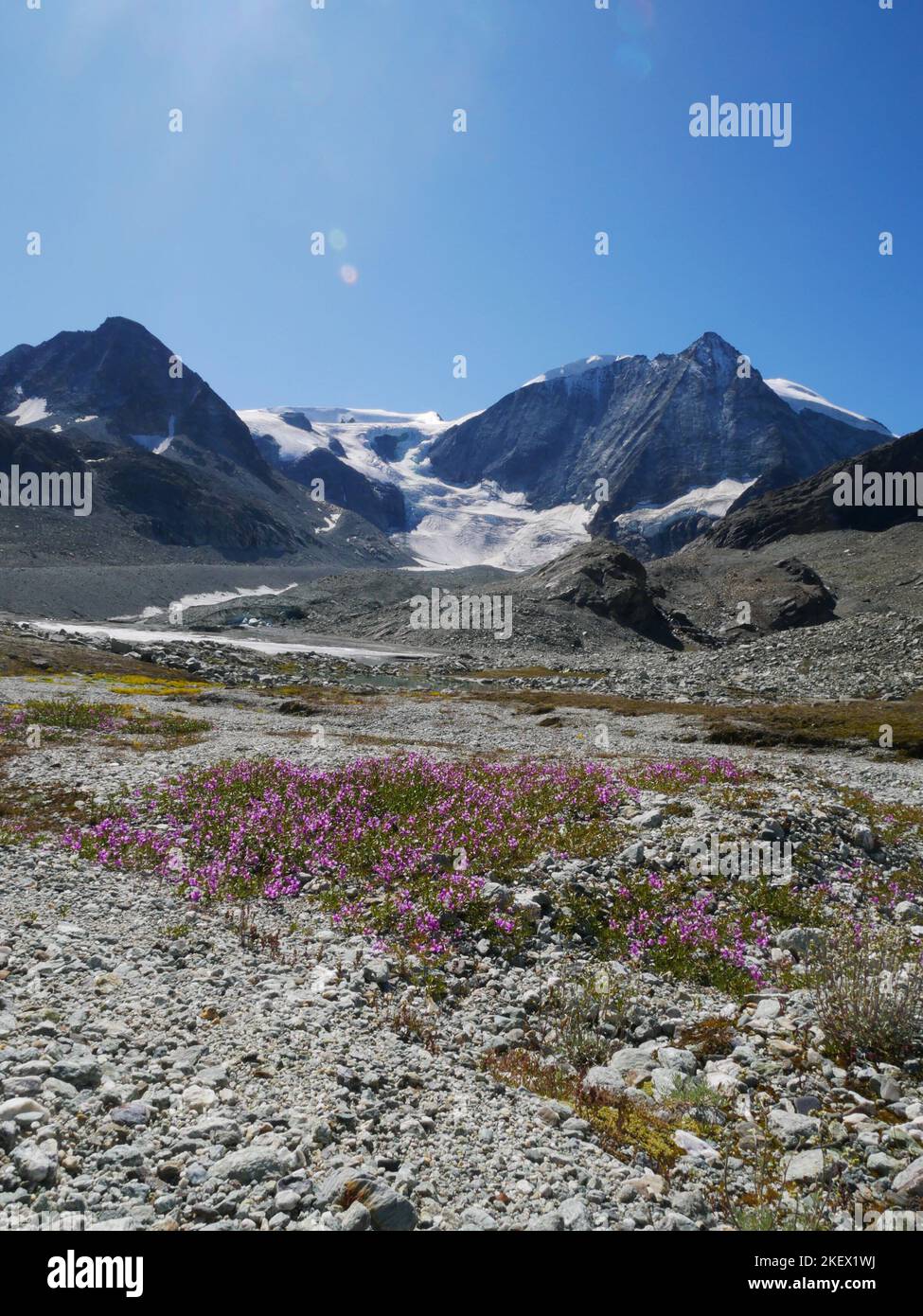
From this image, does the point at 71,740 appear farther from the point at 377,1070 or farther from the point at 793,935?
the point at 793,935

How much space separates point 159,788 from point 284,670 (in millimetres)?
58543

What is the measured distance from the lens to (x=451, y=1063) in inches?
287

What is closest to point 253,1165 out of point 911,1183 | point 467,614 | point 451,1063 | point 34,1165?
point 34,1165

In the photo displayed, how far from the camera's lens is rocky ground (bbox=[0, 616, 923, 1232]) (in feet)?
16.4

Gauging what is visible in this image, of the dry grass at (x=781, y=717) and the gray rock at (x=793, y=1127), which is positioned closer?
the gray rock at (x=793, y=1127)

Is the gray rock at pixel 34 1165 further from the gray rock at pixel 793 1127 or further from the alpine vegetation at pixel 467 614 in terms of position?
the alpine vegetation at pixel 467 614

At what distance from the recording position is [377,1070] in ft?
22.3

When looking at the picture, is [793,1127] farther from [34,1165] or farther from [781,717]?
[781,717]

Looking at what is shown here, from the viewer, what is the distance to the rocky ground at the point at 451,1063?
501 cm

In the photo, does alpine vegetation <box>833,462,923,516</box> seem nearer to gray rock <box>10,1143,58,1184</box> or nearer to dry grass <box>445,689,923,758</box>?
dry grass <box>445,689,923,758</box>

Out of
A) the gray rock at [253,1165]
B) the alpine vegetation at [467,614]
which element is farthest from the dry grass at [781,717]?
the alpine vegetation at [467,614]

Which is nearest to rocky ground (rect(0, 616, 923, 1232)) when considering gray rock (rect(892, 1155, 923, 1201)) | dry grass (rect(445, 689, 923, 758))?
gray rock (rect(892, 1155, 923, 1201))

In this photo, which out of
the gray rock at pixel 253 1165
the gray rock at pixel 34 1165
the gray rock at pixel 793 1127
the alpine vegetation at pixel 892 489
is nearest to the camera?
the gray rock at pixel 34 1165
